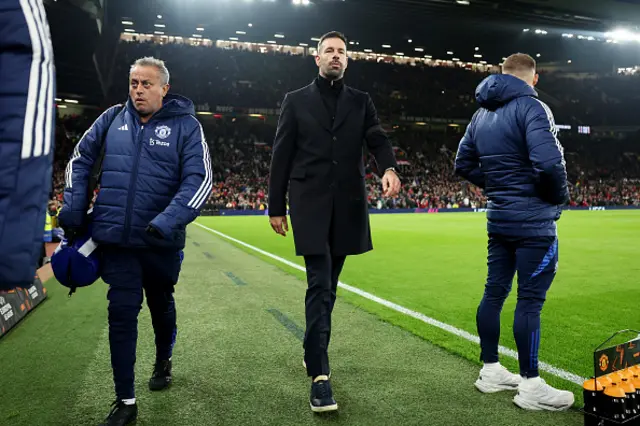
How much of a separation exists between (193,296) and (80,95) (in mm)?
33314

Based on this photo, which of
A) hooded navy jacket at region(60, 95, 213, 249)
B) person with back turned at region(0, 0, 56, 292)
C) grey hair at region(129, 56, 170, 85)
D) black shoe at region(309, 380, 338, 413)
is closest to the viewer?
person with back turned at region(0, 0, 56, 292)

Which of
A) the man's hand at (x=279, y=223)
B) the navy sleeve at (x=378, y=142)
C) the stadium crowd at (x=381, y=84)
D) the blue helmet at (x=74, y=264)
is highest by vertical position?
the stadium crowd at (x=381, y=84)

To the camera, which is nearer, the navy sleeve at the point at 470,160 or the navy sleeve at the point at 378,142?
the navy sleeve at the point at 378,142

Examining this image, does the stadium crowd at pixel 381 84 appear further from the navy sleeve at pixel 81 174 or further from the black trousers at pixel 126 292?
the black trousers at pixel 126 292

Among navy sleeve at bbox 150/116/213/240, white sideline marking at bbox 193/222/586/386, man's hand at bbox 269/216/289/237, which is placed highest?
navy sleeve at bbox 150/116/213/240

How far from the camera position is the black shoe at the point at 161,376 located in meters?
3.56

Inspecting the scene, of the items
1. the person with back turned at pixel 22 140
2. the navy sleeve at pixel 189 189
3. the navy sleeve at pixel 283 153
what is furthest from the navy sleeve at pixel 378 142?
the person with back turned at pixel 22 140

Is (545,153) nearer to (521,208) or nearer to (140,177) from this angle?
(521,208)

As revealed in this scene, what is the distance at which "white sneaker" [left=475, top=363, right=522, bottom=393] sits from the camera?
3.45 m

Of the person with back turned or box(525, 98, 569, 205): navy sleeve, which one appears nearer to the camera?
the person with back turned

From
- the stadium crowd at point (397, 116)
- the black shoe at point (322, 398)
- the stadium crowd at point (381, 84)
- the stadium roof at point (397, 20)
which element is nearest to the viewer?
the black shoe at point (322, 398)

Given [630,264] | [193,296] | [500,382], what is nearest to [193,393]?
[500,382]

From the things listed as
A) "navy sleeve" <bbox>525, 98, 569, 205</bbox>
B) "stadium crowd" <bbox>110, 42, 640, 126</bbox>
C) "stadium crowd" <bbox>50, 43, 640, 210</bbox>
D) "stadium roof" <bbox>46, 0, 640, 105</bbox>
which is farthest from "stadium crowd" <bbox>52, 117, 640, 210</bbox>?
"navy sleeve" <bbox>525, 98, 569, 205</bbox>

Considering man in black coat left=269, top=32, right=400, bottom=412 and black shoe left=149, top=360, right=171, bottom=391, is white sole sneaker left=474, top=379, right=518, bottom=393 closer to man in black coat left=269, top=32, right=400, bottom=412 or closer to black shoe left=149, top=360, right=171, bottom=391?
man in black coat left=269, top=32, right=400, bottom=412
